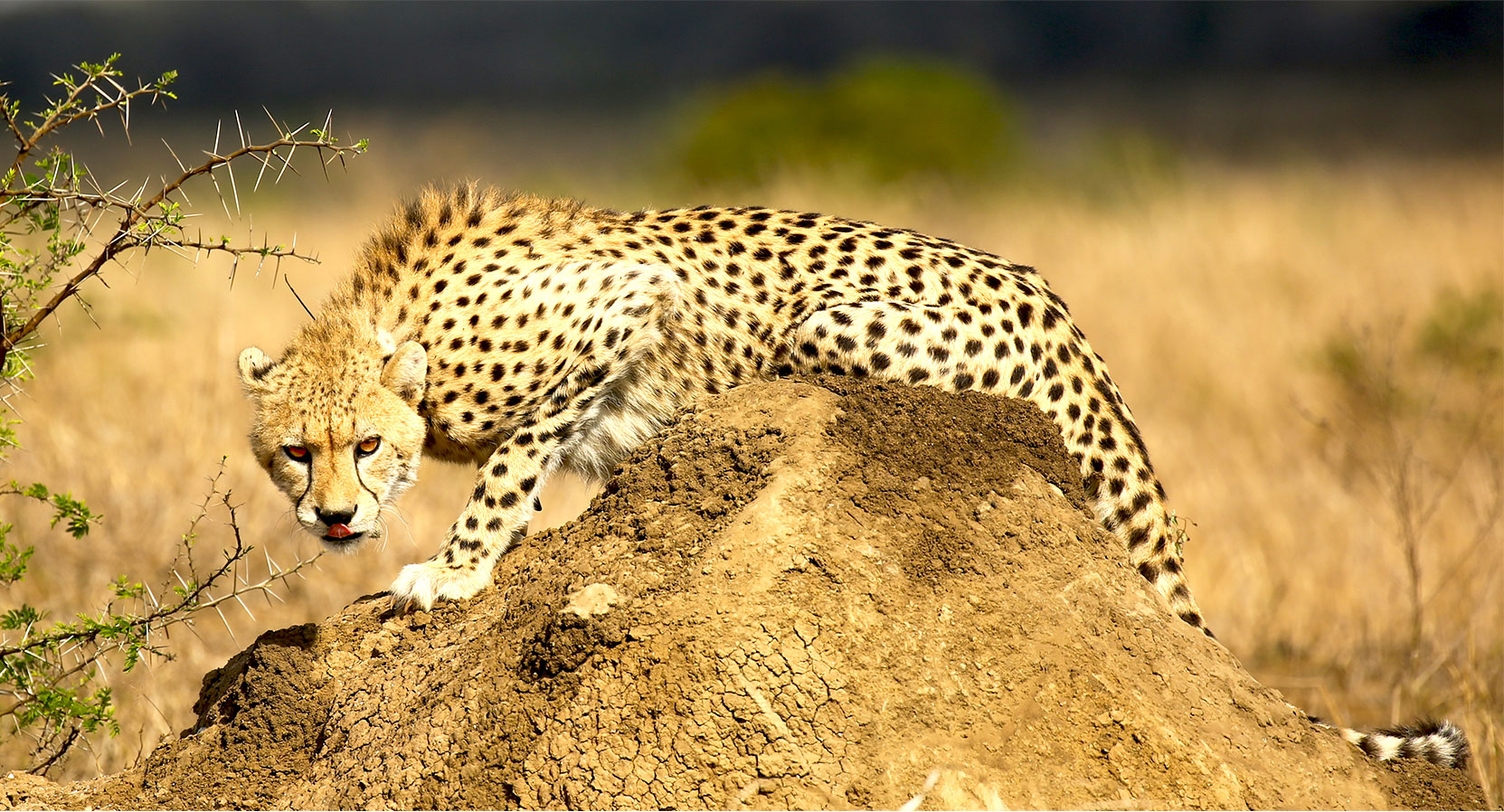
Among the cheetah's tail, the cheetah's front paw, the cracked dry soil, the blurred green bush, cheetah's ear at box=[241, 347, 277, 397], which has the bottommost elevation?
the cheetah's tail

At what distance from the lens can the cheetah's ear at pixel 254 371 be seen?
13.4 ft

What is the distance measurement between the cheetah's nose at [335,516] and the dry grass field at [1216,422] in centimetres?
118

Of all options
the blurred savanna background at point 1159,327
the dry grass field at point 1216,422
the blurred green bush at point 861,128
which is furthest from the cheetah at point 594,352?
the blurred green bush at point 861,128

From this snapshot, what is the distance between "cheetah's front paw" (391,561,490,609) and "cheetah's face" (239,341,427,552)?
334mm

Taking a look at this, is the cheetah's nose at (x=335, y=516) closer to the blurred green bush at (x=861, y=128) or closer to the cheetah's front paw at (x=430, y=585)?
the cheetah's front paw at (x=430, y=585)

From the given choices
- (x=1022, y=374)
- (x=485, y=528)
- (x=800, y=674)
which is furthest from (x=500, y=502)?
(x=1022, y=374)

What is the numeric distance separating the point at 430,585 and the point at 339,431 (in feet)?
2.01

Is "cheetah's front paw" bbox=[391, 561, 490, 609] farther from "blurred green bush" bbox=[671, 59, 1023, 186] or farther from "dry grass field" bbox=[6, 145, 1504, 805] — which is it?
"blurred green bush" bbox=[671, 59, 1023, 186]

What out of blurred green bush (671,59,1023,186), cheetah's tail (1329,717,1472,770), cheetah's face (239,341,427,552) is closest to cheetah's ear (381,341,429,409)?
cheetah's face (239,341,427,552)

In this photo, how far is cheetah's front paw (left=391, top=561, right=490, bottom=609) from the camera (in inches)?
142

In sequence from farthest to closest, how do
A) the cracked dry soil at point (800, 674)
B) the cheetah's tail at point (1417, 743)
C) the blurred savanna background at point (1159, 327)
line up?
1. the blurred savanna background at point (1159, 327)
2. the cheetah's tail at point (1417, 743)
3. the cracked dry soil at point (800, 674)

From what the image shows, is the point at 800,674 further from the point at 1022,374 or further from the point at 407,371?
the point at 407,371

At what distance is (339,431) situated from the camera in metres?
3.93

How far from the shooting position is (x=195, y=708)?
3805mm
